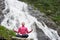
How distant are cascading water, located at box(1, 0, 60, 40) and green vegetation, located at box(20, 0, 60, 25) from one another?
2.17m

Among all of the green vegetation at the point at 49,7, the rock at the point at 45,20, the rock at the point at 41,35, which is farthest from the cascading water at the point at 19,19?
the green vegetation at the point at 49,7

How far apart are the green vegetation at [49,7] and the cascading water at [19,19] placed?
2.17m

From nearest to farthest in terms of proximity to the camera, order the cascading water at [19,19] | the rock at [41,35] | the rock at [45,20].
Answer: the rock at [41,35], the cascading water at [19,19], the rock at [45,20]

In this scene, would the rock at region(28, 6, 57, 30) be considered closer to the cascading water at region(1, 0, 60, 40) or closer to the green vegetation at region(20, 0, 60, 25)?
the cascading water at region(1, 0, 60, 40)

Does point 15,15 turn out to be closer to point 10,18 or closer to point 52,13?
point 10,18

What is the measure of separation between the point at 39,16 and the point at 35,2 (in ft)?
17.7

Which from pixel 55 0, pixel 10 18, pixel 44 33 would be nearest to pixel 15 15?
pixel 10 18

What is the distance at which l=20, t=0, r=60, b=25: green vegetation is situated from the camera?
28181mm

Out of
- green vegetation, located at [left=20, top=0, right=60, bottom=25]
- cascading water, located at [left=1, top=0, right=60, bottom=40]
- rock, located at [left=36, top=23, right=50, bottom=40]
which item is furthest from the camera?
green vegetation, located at [left=20, top=0, right=60, bottom=25]

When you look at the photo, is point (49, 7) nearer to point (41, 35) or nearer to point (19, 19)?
point (19, 19)

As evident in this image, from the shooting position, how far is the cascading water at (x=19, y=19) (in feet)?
74.2

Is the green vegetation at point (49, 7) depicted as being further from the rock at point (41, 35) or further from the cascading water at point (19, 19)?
the rock at point (41, 35)

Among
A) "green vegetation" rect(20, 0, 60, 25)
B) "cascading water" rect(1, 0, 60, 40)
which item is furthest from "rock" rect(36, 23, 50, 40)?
"green vegetation" rect(20, 0, 60, 25)

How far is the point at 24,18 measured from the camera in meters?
24.7
